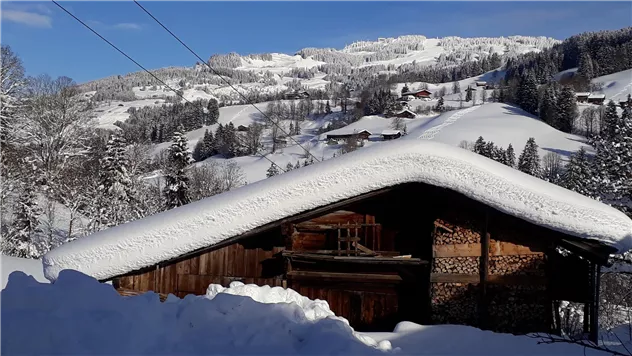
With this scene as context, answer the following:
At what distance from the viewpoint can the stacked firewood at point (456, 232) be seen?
7.27 m

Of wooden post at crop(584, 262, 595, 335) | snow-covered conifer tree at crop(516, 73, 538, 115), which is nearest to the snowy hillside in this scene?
snow-covered conifer tree at crop(516, 73, 538, 115)

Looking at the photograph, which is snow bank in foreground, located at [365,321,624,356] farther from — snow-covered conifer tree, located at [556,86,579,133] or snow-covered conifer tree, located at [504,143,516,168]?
snow-covered conifer tree, located at [556,86,579,133]

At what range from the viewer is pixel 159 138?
96250 millimetres

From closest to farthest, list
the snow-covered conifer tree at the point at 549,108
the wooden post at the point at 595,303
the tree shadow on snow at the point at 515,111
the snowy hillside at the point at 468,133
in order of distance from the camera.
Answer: the wooden post at the point at 595,303
the snowy hillside at the point at 468,133
the snow-covered conifer tree at the point at 549,108
the tree shadow on snow at the point at 515,111

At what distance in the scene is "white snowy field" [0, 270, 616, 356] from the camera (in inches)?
129

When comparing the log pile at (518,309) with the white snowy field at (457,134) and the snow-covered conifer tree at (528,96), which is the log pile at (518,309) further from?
the snow-covered conifer tree at (528,96)

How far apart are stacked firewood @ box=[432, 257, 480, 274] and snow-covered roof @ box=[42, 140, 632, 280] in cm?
102

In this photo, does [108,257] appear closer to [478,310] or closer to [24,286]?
[24,286]

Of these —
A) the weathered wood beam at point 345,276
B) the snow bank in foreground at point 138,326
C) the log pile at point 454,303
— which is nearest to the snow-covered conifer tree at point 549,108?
the log pile at point 454,303

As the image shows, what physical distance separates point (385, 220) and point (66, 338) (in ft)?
17.5

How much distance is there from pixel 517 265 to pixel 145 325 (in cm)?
568

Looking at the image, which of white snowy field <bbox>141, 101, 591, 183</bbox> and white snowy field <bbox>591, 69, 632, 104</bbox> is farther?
white snowy field <bbox>591, 69, 632, 104</bbox>

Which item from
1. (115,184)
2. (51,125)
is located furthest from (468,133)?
(51,125)

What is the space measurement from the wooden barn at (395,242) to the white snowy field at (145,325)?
2341mm
